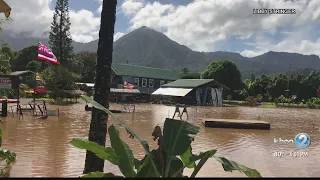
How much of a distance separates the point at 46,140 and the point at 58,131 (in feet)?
7.88

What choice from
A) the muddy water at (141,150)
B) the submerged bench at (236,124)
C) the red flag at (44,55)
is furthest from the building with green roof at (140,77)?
the muddy water at (141,150)

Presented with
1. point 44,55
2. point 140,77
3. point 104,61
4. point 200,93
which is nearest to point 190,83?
point 200,93

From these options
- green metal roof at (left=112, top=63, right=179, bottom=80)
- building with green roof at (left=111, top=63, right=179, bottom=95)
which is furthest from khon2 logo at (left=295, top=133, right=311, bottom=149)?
green metal roof at (left=112, top=63, right=179, bottom=80)

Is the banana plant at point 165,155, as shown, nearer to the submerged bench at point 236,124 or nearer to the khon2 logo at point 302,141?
the khon2 logo at point 302,141

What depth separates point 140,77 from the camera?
187 ft

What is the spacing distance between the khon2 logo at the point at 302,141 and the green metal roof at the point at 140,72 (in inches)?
1564

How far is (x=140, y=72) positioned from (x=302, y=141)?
44208 millimetres

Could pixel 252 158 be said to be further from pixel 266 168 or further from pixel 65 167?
pixel 65 167

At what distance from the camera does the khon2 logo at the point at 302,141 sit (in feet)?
43.2

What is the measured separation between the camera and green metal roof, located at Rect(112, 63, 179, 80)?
179 feet

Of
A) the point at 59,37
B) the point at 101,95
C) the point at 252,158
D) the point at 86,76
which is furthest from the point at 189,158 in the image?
the point at 86,76

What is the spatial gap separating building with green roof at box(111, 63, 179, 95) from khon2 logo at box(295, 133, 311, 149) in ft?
125

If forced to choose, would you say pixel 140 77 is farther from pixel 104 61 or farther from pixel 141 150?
pixel 104 61

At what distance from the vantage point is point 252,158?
10148 millimetres
